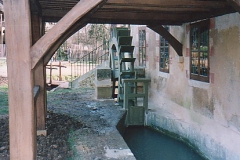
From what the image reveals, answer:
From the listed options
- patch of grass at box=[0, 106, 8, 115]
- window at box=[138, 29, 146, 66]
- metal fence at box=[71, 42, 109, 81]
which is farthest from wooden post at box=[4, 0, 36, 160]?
metal fence at box=[71, 42, 109, 81]

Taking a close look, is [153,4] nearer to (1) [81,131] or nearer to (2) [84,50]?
(1) [81,131]

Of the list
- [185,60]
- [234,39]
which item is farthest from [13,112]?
[185,60]

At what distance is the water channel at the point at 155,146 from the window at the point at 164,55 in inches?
62.1

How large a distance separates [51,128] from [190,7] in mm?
2927

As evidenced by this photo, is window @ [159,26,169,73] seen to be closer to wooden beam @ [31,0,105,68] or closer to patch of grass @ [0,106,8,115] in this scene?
patch of grass @ [0,106,8,115]

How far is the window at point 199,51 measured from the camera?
532 cm

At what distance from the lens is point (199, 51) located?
5.59 m

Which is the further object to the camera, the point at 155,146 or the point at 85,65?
the point at 85,65

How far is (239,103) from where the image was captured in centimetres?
425

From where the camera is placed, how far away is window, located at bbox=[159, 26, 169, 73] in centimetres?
734

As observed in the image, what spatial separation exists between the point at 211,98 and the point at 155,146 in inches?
68.5

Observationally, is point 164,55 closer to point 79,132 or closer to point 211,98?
point 211,98

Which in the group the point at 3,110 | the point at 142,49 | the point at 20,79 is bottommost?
the point at 3,110

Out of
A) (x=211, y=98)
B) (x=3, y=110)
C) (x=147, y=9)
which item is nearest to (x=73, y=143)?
(x=147, y=9)
